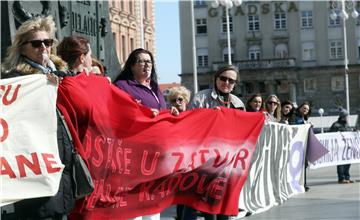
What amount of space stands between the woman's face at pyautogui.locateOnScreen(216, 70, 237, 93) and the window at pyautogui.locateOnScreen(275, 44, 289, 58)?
82.8 metres

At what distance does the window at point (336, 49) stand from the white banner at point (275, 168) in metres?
77.0

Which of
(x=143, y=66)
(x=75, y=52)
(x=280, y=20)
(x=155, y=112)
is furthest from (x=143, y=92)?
(x=280, y=20)

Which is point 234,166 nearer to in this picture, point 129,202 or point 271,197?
point 129,202

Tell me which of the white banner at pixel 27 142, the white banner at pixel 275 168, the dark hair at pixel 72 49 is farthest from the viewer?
the white banner at pixel 275 168

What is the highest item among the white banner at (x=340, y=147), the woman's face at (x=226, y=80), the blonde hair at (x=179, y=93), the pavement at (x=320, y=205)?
the woman's face at (x=226, y=80)

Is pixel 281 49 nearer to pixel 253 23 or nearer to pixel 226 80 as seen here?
pixel 253 23

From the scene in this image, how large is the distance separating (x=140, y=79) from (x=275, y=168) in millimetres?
4827

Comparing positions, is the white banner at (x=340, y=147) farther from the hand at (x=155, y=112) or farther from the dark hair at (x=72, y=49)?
the dark hair at (x=72, y=49)

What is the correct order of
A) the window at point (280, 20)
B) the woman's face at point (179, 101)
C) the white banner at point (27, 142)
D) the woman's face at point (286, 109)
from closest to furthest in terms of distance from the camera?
the white banner at point (27, 142) < the woman's face at point (179, 101) < the woman's face at point (286, 109) < the window at point (280, 20)

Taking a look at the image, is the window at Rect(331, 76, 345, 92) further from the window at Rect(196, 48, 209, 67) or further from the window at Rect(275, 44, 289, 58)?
the window at Rect(196, 48, 209, 67)

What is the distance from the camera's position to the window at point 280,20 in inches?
3588

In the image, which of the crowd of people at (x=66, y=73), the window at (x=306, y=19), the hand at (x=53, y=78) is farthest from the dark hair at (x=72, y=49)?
the window at (x=306, y=19)

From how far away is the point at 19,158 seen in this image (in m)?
5.34

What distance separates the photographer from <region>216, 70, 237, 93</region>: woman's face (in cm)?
839
